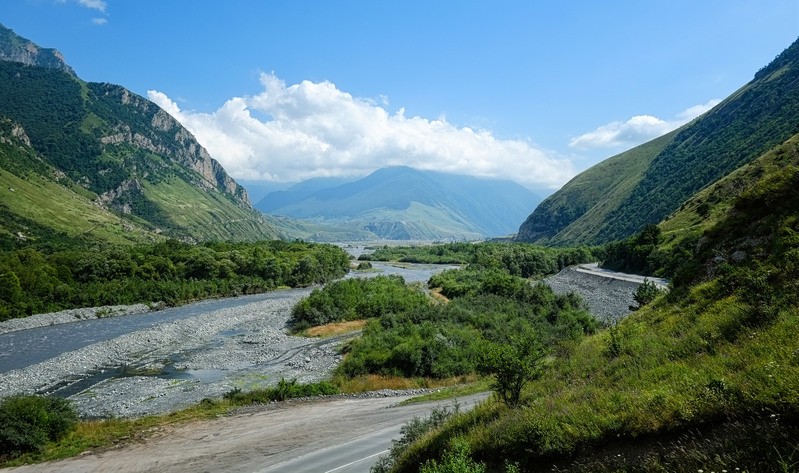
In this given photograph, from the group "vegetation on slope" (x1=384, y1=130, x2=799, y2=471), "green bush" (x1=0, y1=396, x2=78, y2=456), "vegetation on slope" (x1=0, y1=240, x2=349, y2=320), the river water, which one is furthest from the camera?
"vegetation on slope" (x1=0, y1=240, x2=349, y2=320)

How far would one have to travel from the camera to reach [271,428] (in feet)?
81.3

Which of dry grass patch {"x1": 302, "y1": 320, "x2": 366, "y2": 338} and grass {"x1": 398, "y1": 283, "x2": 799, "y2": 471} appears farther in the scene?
dry grass patch {"x1": 302, "y1": 320, "x2": 366, "y2": 338}

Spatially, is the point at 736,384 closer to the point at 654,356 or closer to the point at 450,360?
the point at 654,356

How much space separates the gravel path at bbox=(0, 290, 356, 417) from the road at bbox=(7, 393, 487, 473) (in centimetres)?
862

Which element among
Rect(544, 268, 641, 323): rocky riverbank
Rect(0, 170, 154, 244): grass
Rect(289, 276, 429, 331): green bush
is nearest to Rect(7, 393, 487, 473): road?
Rect(544, 268, 641, 323): rocky riverbank

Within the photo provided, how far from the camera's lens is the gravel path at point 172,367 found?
111 ft

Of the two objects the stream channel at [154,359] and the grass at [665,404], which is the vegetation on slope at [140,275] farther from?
the grass at [665,404]

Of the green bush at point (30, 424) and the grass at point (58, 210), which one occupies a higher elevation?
the grass at point (58, 210)

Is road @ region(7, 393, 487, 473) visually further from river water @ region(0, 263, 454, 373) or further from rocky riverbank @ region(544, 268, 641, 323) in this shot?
rocky riverbank @ region(544, 268, 641, 323)

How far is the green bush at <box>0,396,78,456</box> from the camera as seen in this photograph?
859 inches

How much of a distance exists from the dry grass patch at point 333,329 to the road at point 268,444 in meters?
31.9

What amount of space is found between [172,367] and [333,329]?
23.1 meters

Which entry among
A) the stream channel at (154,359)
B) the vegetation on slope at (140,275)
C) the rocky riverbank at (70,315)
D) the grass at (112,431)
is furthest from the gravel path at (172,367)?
the vegetation on slope at (140,275)

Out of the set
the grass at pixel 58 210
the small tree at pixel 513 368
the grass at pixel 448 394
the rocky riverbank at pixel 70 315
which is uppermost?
the grass at pixel 58 210
